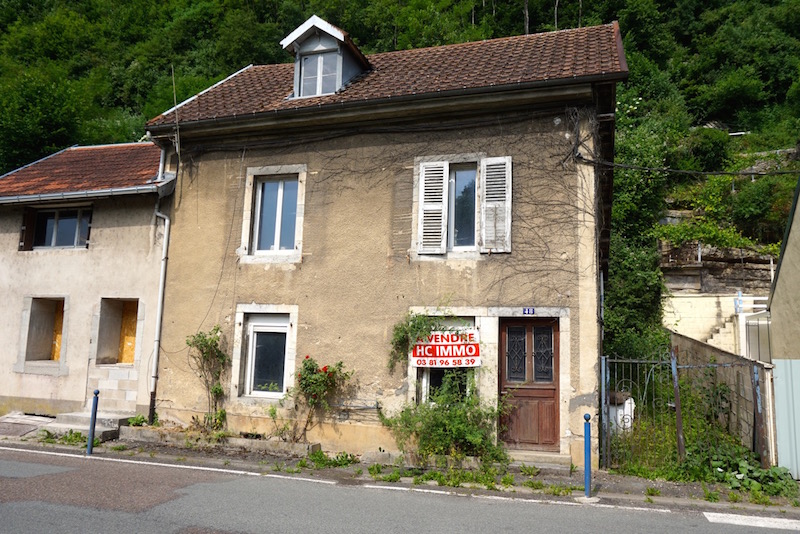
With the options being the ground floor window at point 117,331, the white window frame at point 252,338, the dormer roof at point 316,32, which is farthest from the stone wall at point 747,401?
the ground floor window at point 117,331

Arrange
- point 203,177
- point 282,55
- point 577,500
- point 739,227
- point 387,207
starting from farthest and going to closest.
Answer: point 282,55
point 739,227
point 203,177
point 387,207
point 577,500

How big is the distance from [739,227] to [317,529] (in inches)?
915

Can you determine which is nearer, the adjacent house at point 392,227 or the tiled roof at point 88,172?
the adjacent house at point 392,227

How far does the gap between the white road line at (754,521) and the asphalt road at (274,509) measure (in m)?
0.01

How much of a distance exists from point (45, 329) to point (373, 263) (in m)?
7.72

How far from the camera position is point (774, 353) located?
11.9 metres

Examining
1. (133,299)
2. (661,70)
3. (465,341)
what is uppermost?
(661,70)

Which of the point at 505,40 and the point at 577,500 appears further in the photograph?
the point at 505,40

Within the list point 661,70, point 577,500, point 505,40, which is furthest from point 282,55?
point 577,500

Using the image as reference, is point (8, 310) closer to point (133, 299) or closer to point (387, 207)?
point (133, 299)

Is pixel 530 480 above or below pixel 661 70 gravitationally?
below

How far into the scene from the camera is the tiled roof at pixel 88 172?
38.5 feet

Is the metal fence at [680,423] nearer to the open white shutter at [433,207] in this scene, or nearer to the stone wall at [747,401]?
the stone wall at [747,401]

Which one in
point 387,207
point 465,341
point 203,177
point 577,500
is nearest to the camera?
point 577,500
